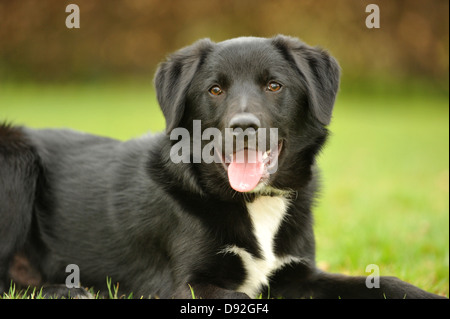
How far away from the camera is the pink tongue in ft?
10.0

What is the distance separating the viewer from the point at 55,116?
13250 mm

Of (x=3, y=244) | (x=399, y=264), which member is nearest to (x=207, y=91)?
(x=3, y=244)

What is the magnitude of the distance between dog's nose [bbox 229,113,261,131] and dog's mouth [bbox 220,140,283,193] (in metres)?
0.17

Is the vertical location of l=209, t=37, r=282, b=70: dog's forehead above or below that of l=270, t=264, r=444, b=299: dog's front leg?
above

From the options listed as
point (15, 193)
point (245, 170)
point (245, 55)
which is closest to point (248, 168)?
point (245, 170)

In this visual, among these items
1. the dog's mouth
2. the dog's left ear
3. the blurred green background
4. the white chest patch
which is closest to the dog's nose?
the dog's mouth

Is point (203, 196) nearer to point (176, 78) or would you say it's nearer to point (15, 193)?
point (176, 78)

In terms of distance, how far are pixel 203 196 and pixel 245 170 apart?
328 millimetres

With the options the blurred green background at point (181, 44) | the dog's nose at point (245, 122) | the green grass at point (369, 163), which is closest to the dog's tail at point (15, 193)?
the dog's nose at point (245, 122)

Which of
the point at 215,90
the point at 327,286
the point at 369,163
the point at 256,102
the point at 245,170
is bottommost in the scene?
the point at 327,286

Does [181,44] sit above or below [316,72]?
above

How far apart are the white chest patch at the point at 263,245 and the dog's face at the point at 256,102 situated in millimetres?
105

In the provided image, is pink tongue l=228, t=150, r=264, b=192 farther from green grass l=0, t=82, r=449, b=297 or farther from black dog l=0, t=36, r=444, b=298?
green grass l=0, t=82, r=449, b=297

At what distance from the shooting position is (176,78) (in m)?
3.40
